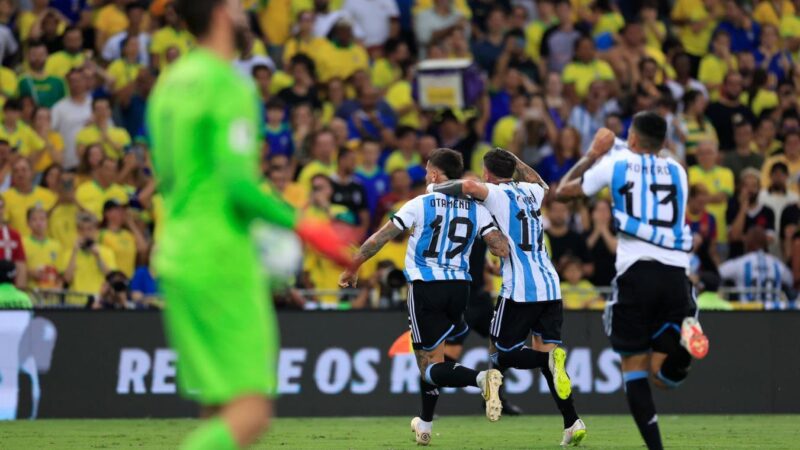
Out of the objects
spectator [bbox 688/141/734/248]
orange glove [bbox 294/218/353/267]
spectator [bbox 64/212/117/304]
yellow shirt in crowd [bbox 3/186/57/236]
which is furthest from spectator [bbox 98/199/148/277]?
orange glove [bbox 294/218/353/267]

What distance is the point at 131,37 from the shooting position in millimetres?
20109

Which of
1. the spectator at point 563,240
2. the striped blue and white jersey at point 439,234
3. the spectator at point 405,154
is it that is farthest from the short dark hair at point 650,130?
the spectator at point 405,154

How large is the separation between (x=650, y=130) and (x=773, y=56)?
14279 millimetres

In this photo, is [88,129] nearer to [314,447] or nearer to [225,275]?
[314,447]

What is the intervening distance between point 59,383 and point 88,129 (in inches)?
162

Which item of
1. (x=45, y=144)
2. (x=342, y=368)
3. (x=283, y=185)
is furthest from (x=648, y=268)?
(x=45, y=144)

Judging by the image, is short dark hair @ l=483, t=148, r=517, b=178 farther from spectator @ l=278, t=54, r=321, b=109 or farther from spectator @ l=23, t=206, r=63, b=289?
spectator @ l=278, t=54, r=321, b=109

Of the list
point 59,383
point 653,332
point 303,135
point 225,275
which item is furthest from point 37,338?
point 225,275

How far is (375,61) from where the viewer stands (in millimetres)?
21766

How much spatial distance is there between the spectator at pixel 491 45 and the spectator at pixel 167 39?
4.42 meters

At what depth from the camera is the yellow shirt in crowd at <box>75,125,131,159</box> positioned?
1900 centimetres

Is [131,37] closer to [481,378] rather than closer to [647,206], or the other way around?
[481,378]

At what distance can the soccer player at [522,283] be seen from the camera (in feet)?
39.9

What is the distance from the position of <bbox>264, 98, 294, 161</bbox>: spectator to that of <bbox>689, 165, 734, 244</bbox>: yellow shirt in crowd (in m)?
5.48
